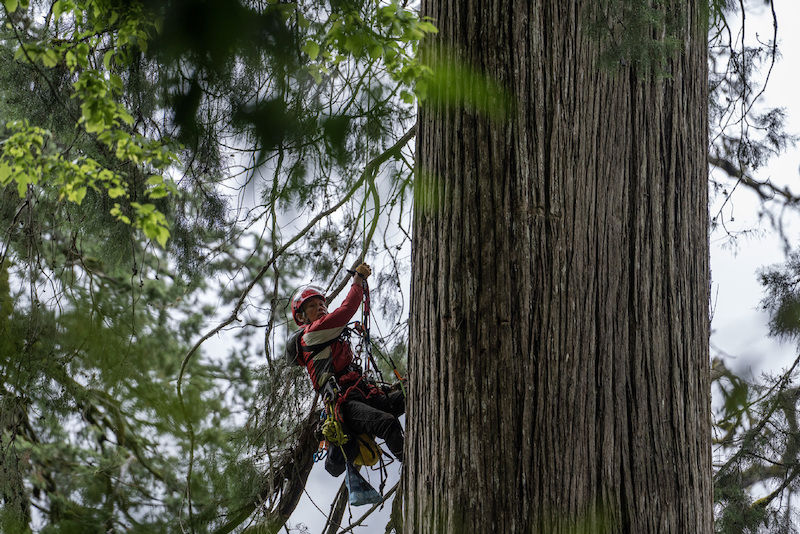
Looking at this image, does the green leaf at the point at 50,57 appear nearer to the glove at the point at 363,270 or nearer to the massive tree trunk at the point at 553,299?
the massive tree trunk at the point at 553,299

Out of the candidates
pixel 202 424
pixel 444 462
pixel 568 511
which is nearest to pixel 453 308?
pixel 444 462

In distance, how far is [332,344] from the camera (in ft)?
11.1

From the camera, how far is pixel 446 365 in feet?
5.61

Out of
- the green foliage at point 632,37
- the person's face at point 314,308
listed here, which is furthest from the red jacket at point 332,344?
the green foliage at point 632,37

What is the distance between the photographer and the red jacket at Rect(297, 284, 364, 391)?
3.16 metres

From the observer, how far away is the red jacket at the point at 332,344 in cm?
316

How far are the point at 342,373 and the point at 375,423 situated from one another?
0.39 meters

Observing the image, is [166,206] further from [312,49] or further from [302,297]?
[312,49]

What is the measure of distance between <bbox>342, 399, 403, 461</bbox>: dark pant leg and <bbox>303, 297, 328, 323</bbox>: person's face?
545 mm

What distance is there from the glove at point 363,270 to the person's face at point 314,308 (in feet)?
1.57

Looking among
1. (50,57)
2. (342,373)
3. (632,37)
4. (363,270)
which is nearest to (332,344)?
(342,373)

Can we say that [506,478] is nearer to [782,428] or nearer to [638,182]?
[638,182]

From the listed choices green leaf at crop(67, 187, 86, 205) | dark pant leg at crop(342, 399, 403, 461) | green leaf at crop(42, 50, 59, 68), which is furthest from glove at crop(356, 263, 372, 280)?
green leaf at crop(42, 50, 59, 68)

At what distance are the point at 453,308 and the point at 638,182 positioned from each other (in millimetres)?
627
